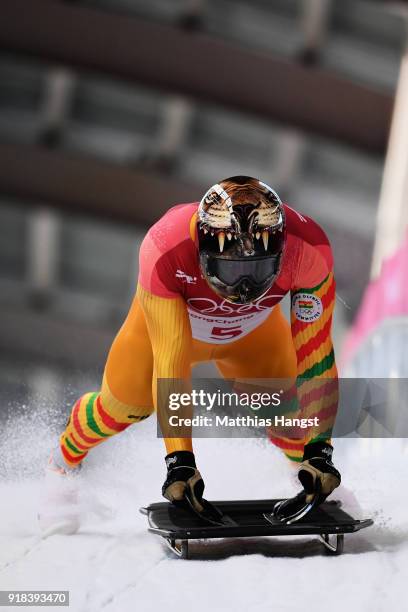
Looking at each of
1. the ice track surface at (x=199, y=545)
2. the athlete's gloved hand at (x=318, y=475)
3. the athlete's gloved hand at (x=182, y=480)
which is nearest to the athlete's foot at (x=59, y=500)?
the ice track surface at (x=199, y=545)

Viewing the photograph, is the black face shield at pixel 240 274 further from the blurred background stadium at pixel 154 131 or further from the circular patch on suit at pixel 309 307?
the blurred background stadium at pixel 154 131

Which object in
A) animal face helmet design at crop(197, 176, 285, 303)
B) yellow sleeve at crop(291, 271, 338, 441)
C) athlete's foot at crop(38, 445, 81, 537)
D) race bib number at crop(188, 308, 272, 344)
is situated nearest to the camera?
animal face helmet design at crop(197, 176, 285, 303)

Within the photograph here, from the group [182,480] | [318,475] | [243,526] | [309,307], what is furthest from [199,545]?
[309,307]

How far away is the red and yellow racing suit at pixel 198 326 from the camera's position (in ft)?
12.8

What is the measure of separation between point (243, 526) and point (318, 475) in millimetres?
332

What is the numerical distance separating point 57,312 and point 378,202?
20.7ft

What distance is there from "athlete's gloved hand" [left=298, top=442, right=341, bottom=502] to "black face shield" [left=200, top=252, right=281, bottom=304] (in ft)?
2.11

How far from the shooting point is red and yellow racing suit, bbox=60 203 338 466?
389 cm

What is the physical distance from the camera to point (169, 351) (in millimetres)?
3840

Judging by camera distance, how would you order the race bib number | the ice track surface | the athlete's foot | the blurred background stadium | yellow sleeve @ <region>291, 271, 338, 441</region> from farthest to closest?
the blurred background stadium < the athlete's foot < the race bib number < yellow sleeve @ <region>291, 271, 338, 441</region> < the ice track surface

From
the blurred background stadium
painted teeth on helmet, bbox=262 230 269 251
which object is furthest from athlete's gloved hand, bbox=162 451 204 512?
the blurred background stadium

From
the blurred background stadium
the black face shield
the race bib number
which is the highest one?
the black face shield

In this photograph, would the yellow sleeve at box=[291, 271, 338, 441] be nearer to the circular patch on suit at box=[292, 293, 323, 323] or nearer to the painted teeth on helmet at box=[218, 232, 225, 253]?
the circular patch on suit at box=[292, 293, 323, 323]

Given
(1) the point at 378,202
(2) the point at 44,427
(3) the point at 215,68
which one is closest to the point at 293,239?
(2) the point at 44,427
